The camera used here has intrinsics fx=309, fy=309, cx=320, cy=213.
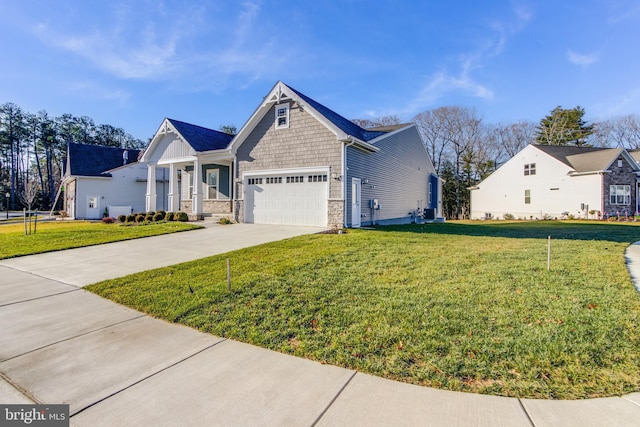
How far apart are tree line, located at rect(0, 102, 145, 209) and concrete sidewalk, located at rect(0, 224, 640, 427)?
2011 inches

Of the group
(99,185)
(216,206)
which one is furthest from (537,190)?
(99,185)

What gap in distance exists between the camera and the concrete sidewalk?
6.89ft

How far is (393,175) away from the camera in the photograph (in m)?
16.7

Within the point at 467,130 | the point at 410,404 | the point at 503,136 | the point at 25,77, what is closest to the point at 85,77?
the point at 25,77

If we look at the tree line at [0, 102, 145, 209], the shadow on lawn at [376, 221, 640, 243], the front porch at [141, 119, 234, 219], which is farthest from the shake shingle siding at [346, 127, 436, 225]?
the tree line at [0, 102, 145, 209]

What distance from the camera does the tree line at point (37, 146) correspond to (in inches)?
1687

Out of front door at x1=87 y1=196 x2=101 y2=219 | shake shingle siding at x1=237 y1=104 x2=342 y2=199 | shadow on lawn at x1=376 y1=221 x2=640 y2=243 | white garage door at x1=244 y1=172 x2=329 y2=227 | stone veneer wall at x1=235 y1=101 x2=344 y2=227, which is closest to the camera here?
shadow on lawn at x1=376 y1=221 x2=640 y2=243

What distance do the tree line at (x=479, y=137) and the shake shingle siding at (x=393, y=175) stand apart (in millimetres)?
15974

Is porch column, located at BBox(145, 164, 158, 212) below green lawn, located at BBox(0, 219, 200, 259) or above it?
above

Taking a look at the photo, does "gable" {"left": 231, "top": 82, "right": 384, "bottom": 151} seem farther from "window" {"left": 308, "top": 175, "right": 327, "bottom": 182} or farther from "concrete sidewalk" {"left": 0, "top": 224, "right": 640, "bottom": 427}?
"concrete sidewalk" {"left": 0, "top": 224, "right": 640, "bottom": 427}

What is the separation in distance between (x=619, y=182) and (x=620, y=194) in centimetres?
93

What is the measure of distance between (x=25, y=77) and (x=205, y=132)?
7958 millimetres

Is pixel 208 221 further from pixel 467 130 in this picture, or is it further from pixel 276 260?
pixel 467 130

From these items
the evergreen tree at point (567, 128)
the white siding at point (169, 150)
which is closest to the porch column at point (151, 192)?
the white siding at point (169, 150)
